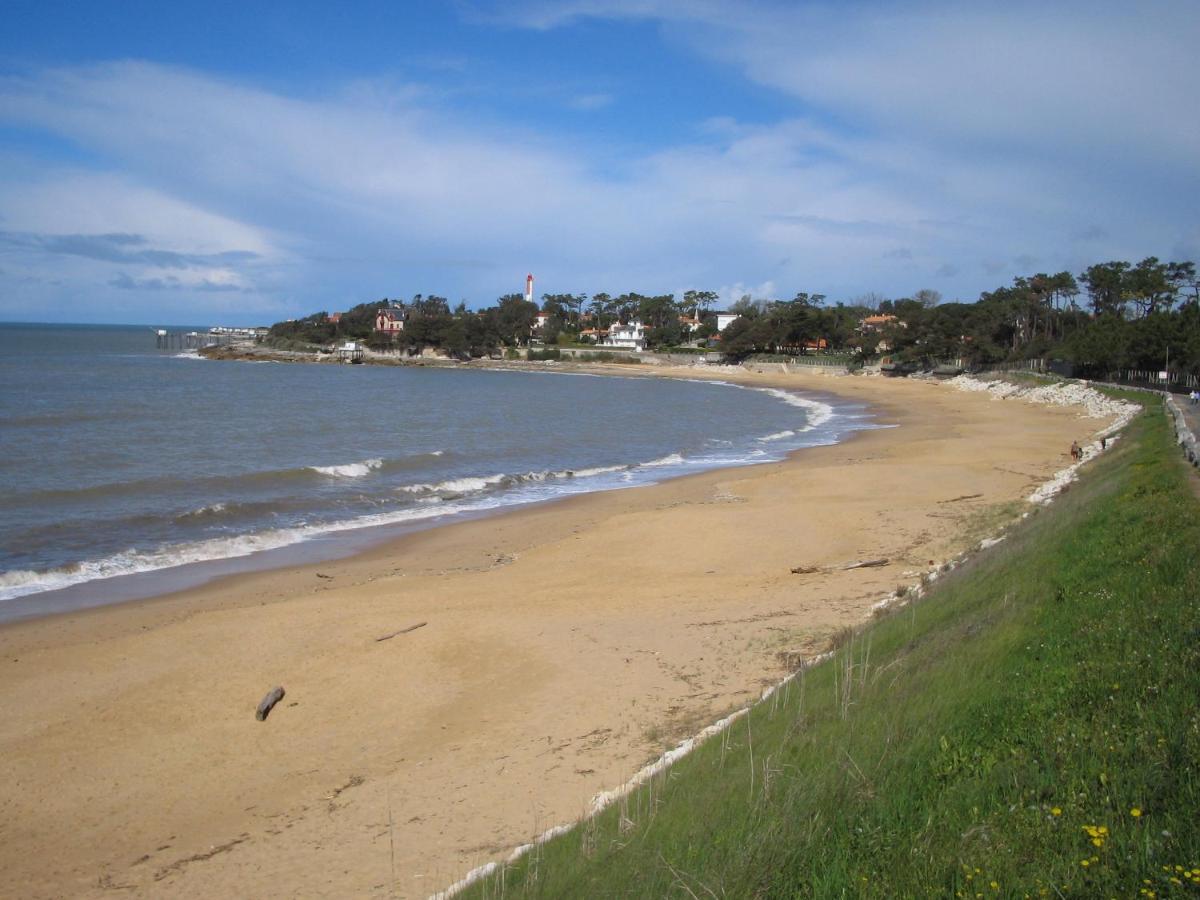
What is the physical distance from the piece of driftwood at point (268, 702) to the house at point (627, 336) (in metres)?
139

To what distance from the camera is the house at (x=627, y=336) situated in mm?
155000

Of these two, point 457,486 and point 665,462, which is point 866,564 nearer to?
point 457,486

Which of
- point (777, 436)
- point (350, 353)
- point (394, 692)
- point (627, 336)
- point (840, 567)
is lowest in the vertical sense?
point (777, 436)

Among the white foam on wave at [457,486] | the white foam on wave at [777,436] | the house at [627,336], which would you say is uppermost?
the house at [627,336]

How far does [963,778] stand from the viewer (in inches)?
196

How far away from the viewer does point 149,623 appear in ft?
44.6

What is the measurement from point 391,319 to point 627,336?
43660 millimetres

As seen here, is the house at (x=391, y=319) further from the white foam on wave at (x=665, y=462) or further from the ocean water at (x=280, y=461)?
the white foam on wave at (x=665, y=462)

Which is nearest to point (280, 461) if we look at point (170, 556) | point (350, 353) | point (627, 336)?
point (170, 556)

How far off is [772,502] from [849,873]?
62.9ft

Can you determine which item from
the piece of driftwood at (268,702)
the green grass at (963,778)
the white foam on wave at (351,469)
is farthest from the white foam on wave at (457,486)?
the green grass at (963,778)

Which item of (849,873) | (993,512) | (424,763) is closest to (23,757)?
(424,763)

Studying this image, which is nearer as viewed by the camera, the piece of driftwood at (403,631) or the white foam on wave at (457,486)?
the piece of driftwood at (403,631)

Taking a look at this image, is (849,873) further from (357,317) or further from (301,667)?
(357,317)
